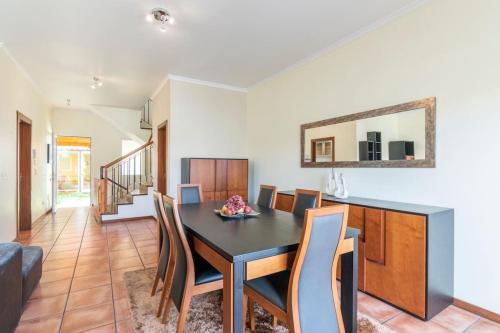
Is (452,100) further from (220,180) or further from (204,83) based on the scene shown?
(204,83)

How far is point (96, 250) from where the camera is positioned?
362 cm

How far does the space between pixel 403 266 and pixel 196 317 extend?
5.66ft

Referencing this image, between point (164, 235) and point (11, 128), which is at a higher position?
point (11, 128)

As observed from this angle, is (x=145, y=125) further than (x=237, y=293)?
Yes

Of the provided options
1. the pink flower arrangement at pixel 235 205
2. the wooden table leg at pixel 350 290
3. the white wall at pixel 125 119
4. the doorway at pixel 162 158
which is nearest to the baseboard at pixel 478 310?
the wooden table leg at pixel 350 290

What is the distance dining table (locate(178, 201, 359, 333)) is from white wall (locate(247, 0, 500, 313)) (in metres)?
1.19

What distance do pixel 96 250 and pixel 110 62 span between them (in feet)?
8.95

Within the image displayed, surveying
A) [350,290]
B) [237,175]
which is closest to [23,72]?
[237,175]

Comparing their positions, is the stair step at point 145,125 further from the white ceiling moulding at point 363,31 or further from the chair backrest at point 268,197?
the chair backrest at point 268,197

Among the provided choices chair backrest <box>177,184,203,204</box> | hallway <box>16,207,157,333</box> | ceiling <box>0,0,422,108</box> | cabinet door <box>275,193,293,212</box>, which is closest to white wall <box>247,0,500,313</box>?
ceiling <box>0,0,422,108</box>

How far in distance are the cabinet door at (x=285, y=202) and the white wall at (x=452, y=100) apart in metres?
0.76

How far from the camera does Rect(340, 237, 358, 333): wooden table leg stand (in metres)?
1.71

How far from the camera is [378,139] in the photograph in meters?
2.82

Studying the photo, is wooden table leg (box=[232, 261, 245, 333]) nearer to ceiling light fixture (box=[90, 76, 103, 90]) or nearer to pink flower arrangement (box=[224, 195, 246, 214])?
pink flower arrangement (box=[224, 195, 246, 214])
